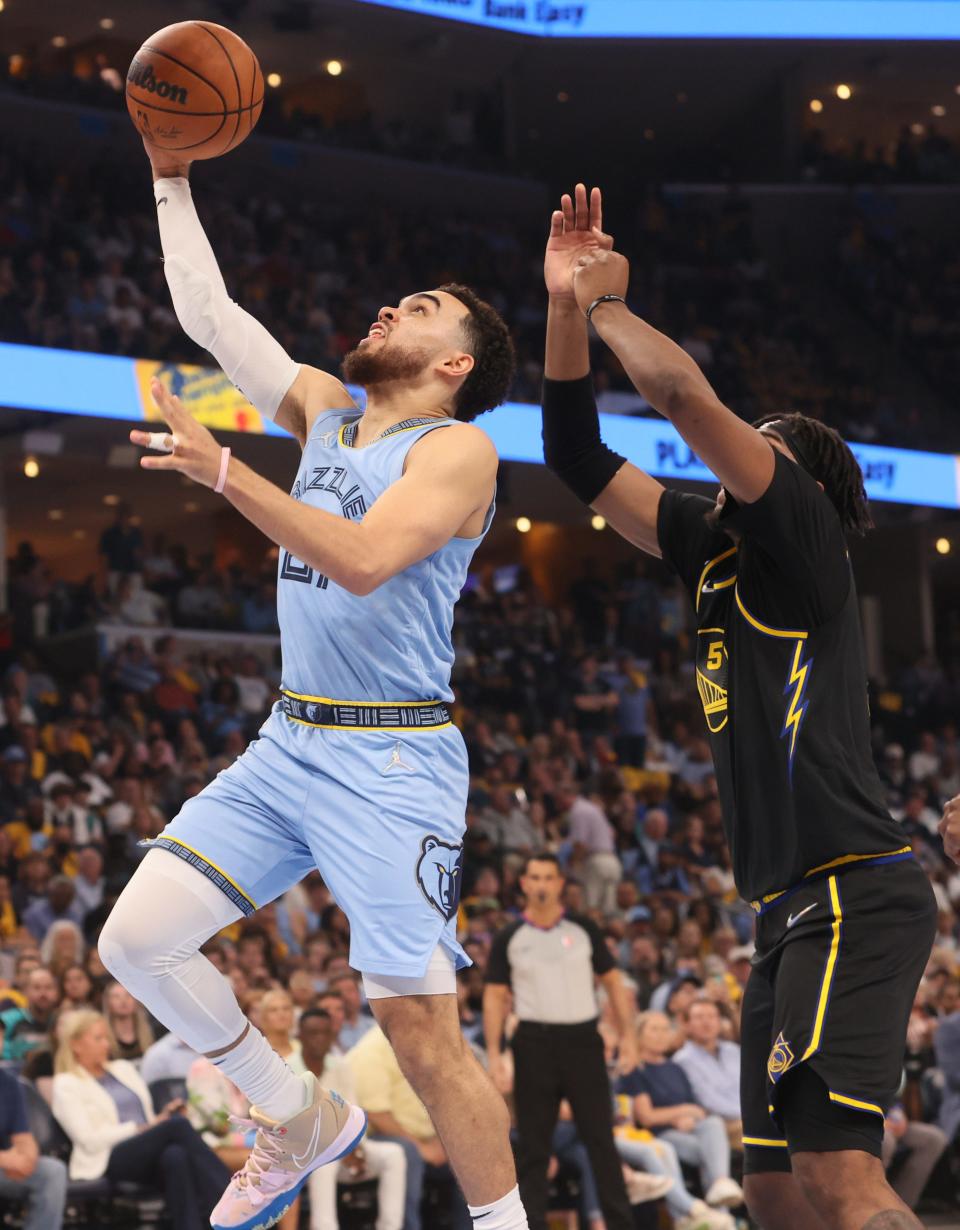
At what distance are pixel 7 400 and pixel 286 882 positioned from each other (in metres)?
12.3

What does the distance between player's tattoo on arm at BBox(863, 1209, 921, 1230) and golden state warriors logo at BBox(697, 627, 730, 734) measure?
1.17 m

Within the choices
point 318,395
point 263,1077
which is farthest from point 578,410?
point 263,1077

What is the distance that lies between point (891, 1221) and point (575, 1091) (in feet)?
19.7

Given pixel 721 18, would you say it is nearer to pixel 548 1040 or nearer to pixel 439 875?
pixel 548 1040

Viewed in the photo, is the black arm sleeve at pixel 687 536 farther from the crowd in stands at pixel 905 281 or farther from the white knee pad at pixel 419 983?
the crowd in stands at pixel 905 281

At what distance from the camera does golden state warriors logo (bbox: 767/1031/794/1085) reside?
12.0 ft

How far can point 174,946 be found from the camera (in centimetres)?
423

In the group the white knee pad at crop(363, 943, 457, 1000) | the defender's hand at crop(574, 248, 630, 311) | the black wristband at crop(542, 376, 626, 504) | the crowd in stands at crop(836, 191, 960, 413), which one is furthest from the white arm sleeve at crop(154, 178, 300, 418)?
the crowd in stands at crop(836, 191, 960, 413)

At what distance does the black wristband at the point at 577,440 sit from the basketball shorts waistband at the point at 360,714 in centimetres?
79

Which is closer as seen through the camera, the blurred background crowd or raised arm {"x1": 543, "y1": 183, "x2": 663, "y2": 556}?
raised arm {"x1": 543, "y1": 183, "x2": 663, "y2": 556}

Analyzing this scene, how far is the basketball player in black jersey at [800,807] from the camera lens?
143 inches

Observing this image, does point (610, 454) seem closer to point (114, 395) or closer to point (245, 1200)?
A: point (245, 1200)

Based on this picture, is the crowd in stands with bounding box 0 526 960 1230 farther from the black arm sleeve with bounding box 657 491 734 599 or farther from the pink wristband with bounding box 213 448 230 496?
the pink wristband with bounding box 213 448 230 496

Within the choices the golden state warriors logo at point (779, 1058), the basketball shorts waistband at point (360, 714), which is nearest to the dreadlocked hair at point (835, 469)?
the basketball shorts waistband at point (360, 714)
